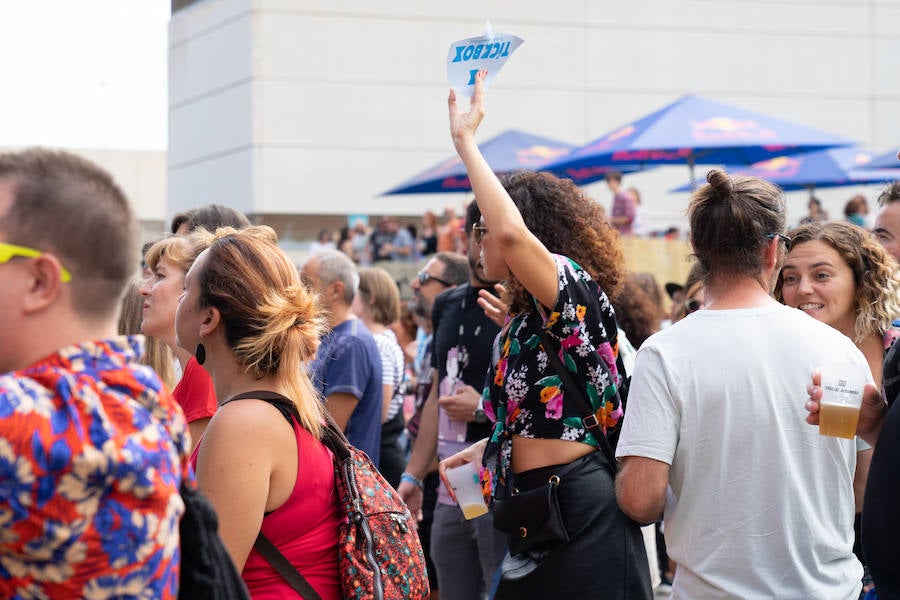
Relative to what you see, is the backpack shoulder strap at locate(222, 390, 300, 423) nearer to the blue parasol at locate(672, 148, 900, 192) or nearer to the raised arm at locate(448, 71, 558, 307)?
the raised arm at locate(448, 71, 558, 307)

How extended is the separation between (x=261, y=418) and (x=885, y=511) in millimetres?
1441

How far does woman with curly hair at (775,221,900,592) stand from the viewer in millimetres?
3809

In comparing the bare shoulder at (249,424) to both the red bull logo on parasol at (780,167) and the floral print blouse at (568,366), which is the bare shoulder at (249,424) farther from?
the red bull logo on parasol at (780,167)

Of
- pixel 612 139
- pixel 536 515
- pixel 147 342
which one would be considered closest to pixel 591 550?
pixel 536 515

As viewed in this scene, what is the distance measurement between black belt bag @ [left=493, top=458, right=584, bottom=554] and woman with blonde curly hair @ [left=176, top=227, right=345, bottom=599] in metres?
0.76

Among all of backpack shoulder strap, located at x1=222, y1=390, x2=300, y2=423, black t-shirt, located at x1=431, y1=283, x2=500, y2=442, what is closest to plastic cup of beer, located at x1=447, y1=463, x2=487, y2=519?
black t-shirt, located at x1=431, y1=283, x2=500, y2=442

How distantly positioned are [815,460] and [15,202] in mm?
2093

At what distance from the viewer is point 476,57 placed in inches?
139

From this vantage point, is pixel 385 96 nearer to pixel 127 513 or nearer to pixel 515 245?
pixel 515 245

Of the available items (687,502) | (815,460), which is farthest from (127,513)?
(815,460)

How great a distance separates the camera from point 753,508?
286 cm

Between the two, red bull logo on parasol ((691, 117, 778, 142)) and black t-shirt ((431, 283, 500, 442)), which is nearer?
black t-shirt ((431, 283, 500, 442))

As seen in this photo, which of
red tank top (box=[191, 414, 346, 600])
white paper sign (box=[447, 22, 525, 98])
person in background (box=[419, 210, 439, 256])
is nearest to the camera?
red tank top (box=[191, 414, 346, 600])

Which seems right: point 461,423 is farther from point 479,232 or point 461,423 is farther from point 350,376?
point 479,232
